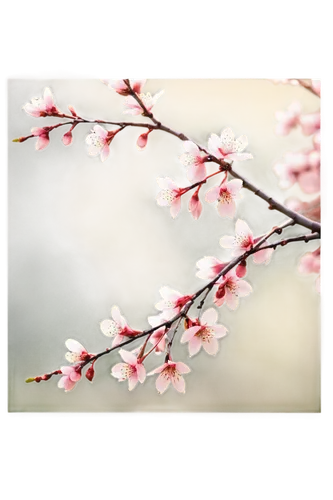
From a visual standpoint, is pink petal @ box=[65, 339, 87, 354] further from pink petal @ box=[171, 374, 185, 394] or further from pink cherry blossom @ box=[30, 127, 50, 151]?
pink cherry blossom @ box=[30, 127, 50, 151]

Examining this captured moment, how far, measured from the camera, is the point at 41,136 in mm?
1562

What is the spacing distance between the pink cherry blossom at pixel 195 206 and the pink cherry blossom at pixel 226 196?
0.09ft

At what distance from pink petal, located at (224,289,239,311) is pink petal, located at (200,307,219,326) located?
2.3 inches

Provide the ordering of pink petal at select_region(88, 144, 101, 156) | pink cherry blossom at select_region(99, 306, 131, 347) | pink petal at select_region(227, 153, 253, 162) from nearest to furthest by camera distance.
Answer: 1. pink petal at select_region(227, 153, 253, 162)
2. pink cherry blossom at select_region(99, 306, 131, 347)
3. pink petal at select_region(88, 144, 101, 156)

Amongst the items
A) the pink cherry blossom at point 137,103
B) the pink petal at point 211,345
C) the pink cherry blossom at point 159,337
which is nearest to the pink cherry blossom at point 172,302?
the pink cherry blossom at point 159,337

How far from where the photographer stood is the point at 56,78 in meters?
1.58

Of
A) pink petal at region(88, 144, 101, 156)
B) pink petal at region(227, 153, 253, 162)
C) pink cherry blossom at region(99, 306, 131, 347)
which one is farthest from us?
pink petal at region(88, 144, 101, 156)

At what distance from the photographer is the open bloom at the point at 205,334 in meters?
1.43

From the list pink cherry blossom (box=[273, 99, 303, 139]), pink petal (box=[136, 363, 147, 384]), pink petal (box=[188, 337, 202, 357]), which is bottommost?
pink petal (box=[136, 363, 147, 384])

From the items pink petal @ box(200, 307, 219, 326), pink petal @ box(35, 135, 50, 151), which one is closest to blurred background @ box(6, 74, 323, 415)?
pink petal @ box(35, 135, 50, 151)

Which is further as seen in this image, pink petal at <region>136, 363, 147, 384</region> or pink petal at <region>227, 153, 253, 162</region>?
pink petal at <region>136, 363, 147, 384</region>

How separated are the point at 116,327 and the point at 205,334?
25 centimetres

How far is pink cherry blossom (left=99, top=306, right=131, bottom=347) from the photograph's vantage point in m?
1.45
